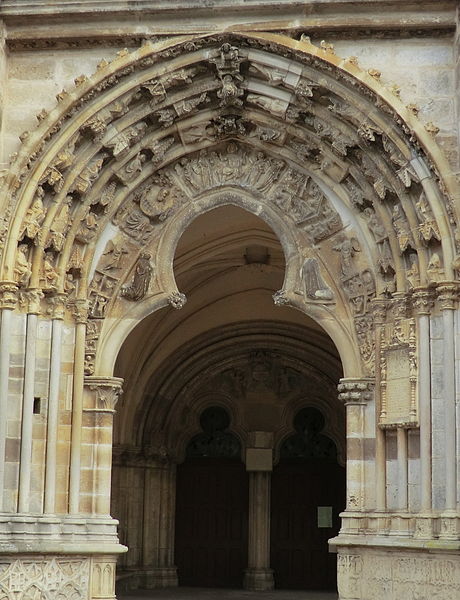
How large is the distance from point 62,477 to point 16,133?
10.5 feet

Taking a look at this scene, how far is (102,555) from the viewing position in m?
11.5

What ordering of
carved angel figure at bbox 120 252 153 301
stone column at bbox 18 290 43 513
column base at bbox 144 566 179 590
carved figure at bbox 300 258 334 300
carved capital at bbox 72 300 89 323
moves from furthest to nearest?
1. column base at bbox 144 566 179 590
2. carved angel figure at bbox 120 252 153 301
3. carved figure at bbox 300 258 334 300
4. carved capital at bbox 72 300 89 323
5. stone column at bbox 18 290 43 513

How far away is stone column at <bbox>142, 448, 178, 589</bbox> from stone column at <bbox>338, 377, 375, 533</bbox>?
16.0ft

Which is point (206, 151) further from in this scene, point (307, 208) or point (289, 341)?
point (289, 341)

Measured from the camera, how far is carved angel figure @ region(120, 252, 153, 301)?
1222 centimetres

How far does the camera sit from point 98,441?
39.0 feet

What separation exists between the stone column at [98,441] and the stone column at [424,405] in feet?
9.48

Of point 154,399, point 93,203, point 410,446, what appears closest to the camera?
point 410,446

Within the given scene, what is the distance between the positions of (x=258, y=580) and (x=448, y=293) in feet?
21.0

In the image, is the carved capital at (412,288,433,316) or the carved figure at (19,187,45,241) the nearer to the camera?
the carved capital at (412,288,433,316)

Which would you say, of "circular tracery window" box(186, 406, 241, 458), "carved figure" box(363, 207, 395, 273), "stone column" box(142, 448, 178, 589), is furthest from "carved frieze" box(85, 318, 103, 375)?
"circular tracery window" box(186, 406, 241, 458)

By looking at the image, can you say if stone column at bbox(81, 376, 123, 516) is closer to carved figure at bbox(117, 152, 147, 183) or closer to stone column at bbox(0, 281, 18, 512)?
stone column at bbox(0, 281, 18, 512)

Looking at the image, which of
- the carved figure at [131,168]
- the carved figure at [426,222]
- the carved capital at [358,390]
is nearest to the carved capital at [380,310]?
the carved capital at [358,390]

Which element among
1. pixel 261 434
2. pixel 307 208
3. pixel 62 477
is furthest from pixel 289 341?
pixel 62 477
